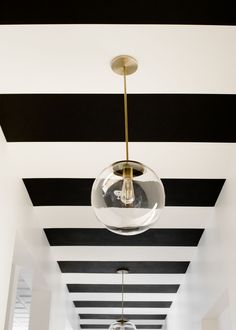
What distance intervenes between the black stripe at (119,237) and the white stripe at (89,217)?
90 mm

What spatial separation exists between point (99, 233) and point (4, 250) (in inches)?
45.2

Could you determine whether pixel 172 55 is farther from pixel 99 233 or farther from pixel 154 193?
pixel 99 233

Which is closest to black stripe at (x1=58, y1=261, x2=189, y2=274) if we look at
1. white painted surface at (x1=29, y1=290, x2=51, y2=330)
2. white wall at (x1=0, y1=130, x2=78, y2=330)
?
white wall at (x1=0, y1=130, x2=78, y2=330)

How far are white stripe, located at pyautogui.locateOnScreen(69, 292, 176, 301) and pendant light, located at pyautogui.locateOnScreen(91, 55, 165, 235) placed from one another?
3801mm

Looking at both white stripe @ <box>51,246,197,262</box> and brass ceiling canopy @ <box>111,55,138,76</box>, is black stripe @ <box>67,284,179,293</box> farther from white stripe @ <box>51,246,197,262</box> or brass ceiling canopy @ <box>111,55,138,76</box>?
brass ceiling canopy @ <box>111,55,138,76</box>

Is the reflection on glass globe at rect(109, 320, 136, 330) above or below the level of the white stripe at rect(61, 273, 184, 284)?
below

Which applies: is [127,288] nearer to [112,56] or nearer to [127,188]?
[112,56]

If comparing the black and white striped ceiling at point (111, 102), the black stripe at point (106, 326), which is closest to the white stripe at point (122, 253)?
the black and white striped ceiling at point (111, 102)

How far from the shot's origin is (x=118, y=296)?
4977 millimetres

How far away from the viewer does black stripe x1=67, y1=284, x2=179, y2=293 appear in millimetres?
4547

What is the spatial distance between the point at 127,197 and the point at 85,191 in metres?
1.43

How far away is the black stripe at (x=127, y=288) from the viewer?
4.55m

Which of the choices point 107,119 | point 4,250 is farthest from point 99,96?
point 4,250
